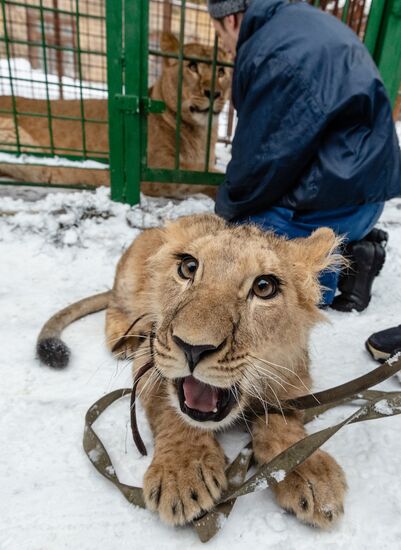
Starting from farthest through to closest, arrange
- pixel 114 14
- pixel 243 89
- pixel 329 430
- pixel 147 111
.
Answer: pixel 147 111
pixel 114 14
pixel 243 89
pixel 329 430

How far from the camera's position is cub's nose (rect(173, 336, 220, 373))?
119cm

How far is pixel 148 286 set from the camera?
1.99 metres

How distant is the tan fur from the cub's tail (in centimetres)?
45

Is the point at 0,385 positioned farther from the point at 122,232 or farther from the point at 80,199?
the point at 80,199

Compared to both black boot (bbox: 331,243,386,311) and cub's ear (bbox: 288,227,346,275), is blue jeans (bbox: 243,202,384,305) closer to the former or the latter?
black boot (bbox: 331,243,386,311)

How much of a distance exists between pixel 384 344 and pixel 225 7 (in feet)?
7.95

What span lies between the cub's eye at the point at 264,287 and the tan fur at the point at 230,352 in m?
0.02

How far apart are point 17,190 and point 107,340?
275 cm

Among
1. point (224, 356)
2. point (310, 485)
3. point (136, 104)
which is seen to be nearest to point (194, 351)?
point (224, 356)

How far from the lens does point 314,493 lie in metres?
1.31

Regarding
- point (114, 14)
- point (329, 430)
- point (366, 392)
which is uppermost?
point (114, 14)

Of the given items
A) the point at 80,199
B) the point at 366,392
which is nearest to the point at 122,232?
the point at 80,199

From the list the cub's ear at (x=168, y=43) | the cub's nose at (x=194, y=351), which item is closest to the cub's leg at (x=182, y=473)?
the cub's nose at (x=194, y=351)

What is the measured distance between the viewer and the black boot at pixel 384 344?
2.19m
